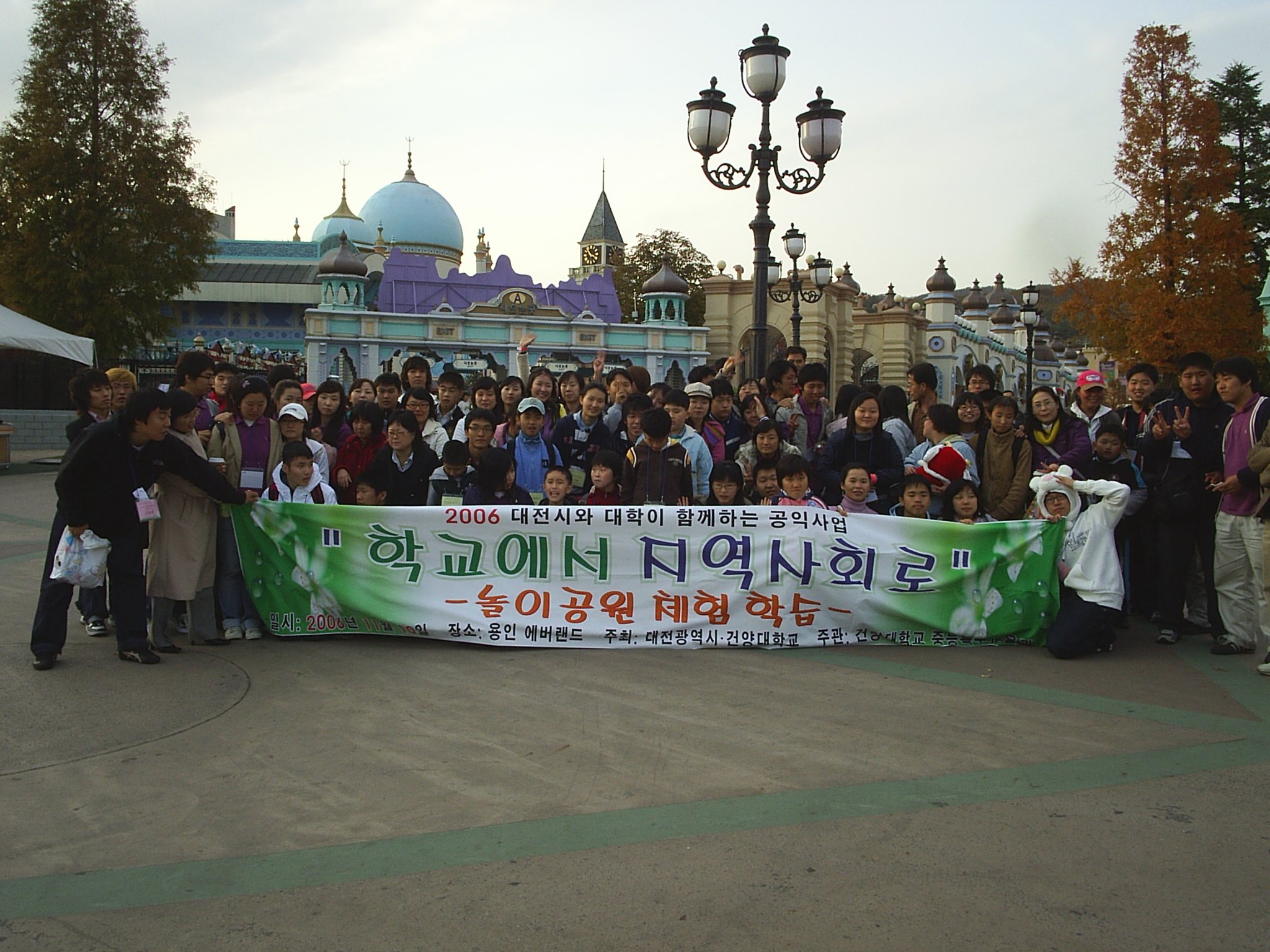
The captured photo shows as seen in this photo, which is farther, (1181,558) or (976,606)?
(1181,558)

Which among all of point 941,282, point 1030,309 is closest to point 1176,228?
point 1030,309

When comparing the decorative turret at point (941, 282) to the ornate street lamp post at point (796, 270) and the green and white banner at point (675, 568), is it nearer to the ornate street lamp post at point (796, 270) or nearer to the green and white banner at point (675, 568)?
the ornate street lamp post at point (796, 270)

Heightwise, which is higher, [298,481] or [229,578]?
[298,481]

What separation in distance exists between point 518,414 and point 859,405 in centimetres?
257

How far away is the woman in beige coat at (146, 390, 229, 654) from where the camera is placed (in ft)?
19.5

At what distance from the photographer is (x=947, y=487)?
6.82 metres

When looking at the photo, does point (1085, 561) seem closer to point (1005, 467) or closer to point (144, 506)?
point (1005, 467)

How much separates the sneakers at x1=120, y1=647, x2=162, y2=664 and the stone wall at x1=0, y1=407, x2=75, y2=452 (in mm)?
23067

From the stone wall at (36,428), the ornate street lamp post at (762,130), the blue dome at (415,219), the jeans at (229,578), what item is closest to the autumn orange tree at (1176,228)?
the ornate street lamp post at (762,130)

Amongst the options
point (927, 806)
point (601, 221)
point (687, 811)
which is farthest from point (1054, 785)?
point (601, 221)

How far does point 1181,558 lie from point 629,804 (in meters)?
4.76

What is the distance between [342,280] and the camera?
35.7 metres

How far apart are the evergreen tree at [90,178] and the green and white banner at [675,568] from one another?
75.3 ft

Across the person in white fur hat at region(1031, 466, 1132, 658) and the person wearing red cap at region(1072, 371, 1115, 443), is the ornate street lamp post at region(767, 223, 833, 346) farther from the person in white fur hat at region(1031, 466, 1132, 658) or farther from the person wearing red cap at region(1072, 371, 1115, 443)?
the person in white fur hat at region(1031, 466, 1132, 658)
